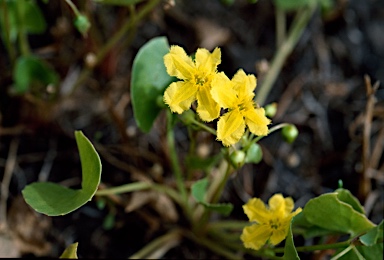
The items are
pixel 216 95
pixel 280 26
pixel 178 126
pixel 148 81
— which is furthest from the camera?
Result: pixel 280 26

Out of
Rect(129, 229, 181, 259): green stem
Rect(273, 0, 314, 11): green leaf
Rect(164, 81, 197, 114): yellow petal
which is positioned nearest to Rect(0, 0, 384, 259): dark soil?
Rect(129, 229, 181, 259): green stem

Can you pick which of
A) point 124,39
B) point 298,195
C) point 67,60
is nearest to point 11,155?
point 67,60

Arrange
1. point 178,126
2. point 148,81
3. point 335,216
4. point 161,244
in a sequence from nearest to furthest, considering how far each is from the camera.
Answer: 1. point 335,216
2. point 148,81
3. point 161,244
4. point 178,126

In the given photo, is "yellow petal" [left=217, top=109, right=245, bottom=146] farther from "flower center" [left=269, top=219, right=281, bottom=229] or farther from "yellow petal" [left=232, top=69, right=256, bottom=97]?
"flower center" [left=269, top=219, right=281, bottom=229]

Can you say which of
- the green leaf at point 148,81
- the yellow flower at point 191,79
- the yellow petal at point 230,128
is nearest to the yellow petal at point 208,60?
the yellow flower at point 191,79

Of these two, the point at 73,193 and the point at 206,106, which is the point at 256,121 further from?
the point at 73,193

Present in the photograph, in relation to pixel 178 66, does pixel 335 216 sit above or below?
below

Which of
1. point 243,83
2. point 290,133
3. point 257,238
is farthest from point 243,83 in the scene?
point 257,238

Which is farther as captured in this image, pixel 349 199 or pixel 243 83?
pixel 349 199
